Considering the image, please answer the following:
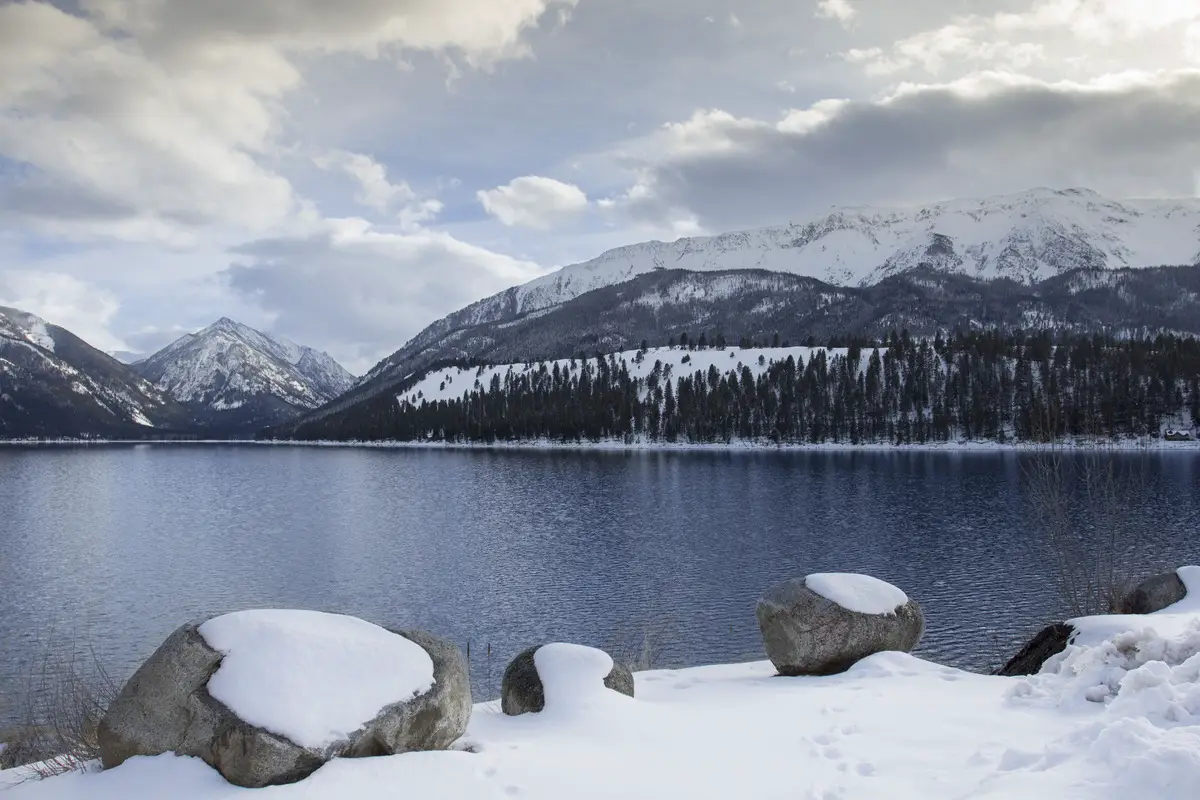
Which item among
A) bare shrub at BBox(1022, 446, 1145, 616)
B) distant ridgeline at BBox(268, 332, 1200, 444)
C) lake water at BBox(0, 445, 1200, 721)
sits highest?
distant ridgeline at BBox(268, 332, 1200, 444)

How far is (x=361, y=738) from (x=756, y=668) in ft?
38.5

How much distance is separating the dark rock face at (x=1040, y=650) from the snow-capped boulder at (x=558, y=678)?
27.3 feet

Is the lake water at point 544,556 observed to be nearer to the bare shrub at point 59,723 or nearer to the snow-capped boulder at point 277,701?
the bare shrub at point 59,723

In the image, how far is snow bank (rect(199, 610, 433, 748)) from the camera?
33.3ft

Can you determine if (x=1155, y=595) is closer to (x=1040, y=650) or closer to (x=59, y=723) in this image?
(x=1040, y=650)

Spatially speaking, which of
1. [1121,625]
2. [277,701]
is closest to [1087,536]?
[1121,625]

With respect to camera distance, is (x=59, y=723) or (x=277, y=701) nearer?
(x=277, y=701)

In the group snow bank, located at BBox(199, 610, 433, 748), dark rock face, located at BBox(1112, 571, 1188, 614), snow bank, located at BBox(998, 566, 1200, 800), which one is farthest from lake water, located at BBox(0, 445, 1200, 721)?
snow bank, located at BBox(998, 566, 1200, 800)

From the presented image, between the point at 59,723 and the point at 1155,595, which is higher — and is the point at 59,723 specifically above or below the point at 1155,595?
below

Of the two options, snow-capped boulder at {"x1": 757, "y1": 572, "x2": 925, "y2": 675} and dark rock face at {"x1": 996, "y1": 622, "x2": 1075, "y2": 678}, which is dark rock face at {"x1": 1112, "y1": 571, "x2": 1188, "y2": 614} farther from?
snow-capped boulder at {"x1": 757, "y1": 572, "x2": 925, "y2": 675}

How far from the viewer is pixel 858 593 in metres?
17.6

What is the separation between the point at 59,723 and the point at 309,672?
1210 centimetres

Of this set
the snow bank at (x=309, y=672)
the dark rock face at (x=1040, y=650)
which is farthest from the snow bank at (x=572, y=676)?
the dark rock face at (x=1040, y=650)

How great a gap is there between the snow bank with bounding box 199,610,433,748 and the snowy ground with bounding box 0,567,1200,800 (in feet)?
2.33
